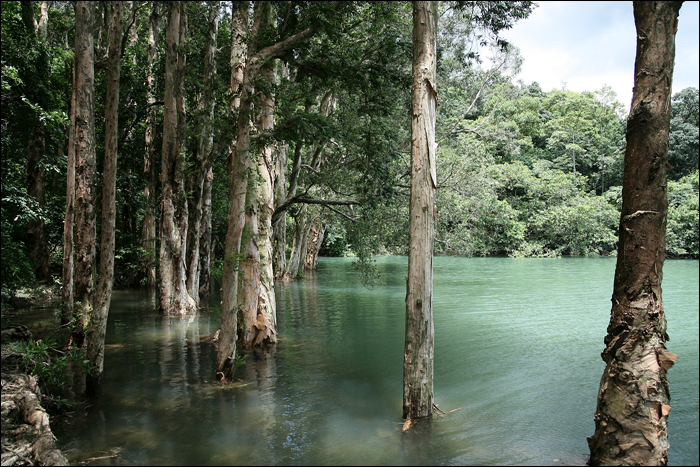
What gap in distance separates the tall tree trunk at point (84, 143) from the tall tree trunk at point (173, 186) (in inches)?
256

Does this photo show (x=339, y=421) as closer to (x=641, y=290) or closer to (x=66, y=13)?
(x=641, y=290)

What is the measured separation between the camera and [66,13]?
1975 cm

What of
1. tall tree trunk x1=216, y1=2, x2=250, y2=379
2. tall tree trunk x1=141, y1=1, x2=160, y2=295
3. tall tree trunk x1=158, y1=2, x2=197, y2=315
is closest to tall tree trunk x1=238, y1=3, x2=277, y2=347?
tall tree trunk x1=216, y1=2, x2=250, y2=379

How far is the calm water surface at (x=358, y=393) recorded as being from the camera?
5.61m

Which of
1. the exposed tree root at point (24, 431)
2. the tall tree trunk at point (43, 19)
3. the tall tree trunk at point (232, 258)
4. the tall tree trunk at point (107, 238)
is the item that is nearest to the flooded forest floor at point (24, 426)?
the exposed tree root at point (24, 431)

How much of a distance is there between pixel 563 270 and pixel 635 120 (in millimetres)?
27218

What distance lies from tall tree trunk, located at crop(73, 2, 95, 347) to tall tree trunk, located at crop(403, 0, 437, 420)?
455 cm

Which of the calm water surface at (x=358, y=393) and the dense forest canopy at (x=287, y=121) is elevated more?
the dense forest canopy at (x=287, y=121)

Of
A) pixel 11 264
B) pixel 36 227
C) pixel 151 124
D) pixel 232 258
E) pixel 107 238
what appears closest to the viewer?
pixel 107 238

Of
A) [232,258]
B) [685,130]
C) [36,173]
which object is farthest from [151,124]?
[685,130]

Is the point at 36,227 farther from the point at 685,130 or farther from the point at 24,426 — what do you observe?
the point at 685,130

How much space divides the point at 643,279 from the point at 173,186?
1243cm

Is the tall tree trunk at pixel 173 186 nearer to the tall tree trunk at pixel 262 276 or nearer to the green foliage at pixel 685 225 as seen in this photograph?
the tall tree trunk at pixel 262 276

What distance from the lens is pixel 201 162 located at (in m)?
14.3
